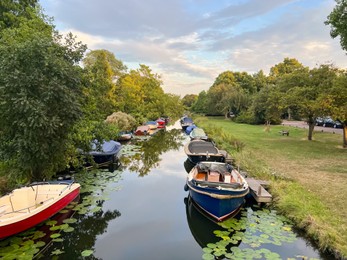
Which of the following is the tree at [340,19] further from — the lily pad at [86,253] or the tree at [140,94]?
the tree at [140,94]

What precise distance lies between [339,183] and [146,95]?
39.1 m

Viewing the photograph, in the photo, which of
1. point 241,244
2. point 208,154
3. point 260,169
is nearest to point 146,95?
point 208,154

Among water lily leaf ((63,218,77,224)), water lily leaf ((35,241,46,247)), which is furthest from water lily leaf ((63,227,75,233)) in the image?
water lily leaf ((35,241,46,247))

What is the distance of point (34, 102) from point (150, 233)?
632 cm

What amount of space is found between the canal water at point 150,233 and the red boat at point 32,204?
0.40m

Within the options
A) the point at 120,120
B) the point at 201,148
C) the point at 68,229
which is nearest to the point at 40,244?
the point at 68,229

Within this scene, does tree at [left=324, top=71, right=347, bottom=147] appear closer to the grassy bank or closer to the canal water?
the grassy bank

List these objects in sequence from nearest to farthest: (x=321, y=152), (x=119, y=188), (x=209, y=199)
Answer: (x=209, y=199) < (x=119, y=188) < (x=321, y=152)

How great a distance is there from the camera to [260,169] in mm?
15008

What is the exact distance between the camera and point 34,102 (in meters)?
9.80

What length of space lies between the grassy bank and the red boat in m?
8.39

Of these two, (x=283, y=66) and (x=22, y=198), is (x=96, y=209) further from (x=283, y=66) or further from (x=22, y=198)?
(x=283, y=66)

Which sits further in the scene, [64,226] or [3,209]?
[64,226]

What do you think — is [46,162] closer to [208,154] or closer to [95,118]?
[95,118]
